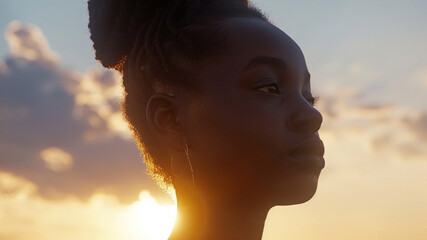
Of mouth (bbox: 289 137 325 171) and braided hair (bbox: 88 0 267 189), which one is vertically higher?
braided hair (bbox: 88 0 267 189)

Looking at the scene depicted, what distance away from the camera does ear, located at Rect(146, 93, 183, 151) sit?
379cm

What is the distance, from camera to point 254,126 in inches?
139

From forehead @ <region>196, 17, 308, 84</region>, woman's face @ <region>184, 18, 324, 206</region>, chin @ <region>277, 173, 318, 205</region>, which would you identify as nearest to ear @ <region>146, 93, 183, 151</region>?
woman's face @ <region>184, 18, 324, 206</region>

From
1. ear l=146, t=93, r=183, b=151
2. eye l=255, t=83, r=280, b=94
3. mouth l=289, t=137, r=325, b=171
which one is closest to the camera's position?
mouth l=289, t=137, r=325, b=171

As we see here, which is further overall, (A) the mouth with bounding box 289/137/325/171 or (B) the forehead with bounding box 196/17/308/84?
(B) the forehead with bounding box 196/17/308/84

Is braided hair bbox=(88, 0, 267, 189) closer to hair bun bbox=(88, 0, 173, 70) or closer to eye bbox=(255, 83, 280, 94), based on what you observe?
hair bun bbox=(88, 0, 173, 70)

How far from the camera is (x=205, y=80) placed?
147 inches

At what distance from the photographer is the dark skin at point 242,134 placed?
139 inches

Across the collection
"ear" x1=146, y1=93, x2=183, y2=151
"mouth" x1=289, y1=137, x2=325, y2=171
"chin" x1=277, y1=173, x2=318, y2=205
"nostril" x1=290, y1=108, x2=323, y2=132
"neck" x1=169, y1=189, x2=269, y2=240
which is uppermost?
"ear" x1=146, y1=93, x2=183, y2=151

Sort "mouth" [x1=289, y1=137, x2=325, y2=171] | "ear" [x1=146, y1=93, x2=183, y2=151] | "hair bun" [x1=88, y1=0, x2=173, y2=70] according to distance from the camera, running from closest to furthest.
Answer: "mouth" [x1=289, y1=137, x2=325, y2=171] < "ear" [x1=146, y1=93, x2=183, y2=151] < "hair bun" [x1=88, y1=0, x2=173, y2=70]

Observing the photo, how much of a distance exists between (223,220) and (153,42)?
1.37 metres

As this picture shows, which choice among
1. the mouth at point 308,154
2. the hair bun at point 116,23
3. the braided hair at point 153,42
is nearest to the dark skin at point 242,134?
the mouth at point 308,154

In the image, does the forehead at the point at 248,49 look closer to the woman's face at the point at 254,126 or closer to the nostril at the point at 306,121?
the woman's face at the point at 254,126

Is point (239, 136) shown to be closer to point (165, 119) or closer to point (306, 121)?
point (306, 121)
